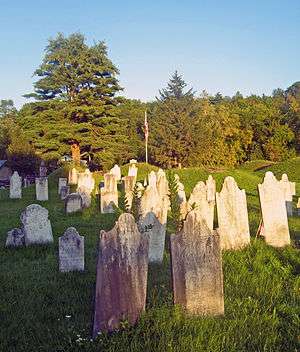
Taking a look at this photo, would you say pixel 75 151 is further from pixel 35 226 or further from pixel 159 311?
pixel 159 311

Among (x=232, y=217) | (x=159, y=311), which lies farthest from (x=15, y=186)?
(x=159, y=311)

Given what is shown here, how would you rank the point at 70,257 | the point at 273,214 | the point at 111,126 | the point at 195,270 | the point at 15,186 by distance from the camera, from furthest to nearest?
1. the point at 111,126
2. the point at 15,186
3. the point at 273,214
4. the point at 70,257
5. the point at 195,270

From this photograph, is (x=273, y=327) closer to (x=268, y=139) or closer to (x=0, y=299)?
(x=0, y=299)

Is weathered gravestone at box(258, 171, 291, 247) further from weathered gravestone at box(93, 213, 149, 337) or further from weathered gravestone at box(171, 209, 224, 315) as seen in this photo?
weathered gravestone at box(93, 213, 149, 337)

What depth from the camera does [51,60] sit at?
50250 mm

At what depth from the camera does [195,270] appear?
5.31 meters

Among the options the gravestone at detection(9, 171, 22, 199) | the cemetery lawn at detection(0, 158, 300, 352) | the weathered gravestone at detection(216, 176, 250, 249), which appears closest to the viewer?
the cemetery lawn at detection(0, 158, 300, 352)

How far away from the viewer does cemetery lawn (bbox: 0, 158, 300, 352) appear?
442 cm

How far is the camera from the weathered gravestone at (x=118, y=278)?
4.85 metres

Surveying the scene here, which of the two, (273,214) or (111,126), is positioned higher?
(111,126)

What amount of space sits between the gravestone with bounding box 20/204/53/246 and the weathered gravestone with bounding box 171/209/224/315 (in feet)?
17.2

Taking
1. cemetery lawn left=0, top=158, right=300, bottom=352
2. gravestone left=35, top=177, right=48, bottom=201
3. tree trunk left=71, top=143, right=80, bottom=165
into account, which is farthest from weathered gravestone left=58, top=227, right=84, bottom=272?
tree trunk left=71, top=143, right=80, bottom=165

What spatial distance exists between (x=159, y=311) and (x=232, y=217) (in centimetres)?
444

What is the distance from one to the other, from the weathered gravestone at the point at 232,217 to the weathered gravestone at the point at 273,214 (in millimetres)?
516
